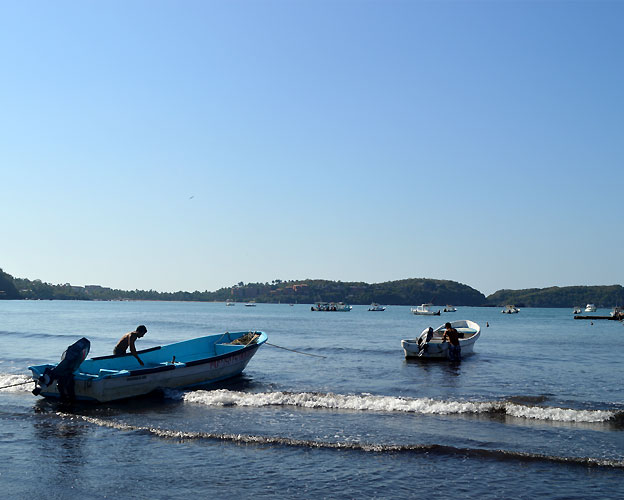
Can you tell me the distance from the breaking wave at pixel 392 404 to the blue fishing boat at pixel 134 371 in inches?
43.5

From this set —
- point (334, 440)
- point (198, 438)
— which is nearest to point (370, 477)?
point (334, 440)

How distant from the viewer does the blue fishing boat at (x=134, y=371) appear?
53.1 feet

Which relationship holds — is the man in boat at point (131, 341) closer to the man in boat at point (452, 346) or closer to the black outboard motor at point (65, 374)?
the black outboard motor at point (65, 374)

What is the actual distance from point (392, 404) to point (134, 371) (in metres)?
7.79

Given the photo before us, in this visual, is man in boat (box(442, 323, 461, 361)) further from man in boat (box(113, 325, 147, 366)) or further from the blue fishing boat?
man in boat (box(113, 325, 147, 366))

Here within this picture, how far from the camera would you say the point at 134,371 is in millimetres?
17141

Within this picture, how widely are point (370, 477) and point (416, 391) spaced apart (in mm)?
10740

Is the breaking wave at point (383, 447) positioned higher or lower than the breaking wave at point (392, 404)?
higher

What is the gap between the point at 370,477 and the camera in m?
9.77

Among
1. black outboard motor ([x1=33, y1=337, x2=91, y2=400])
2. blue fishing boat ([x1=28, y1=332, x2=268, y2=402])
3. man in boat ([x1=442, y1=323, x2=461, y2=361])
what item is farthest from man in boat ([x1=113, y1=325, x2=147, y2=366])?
man in boat ([x1=442, y1=323, x2=461, y2=361])

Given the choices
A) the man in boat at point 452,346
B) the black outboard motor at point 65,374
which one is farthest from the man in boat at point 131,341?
the man in boat at point 452,346

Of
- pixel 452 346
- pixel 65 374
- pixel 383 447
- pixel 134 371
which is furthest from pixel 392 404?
pixel 452 346

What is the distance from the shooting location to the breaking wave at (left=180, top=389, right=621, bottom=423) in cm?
1524

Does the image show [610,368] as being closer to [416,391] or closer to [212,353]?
[416,391]
